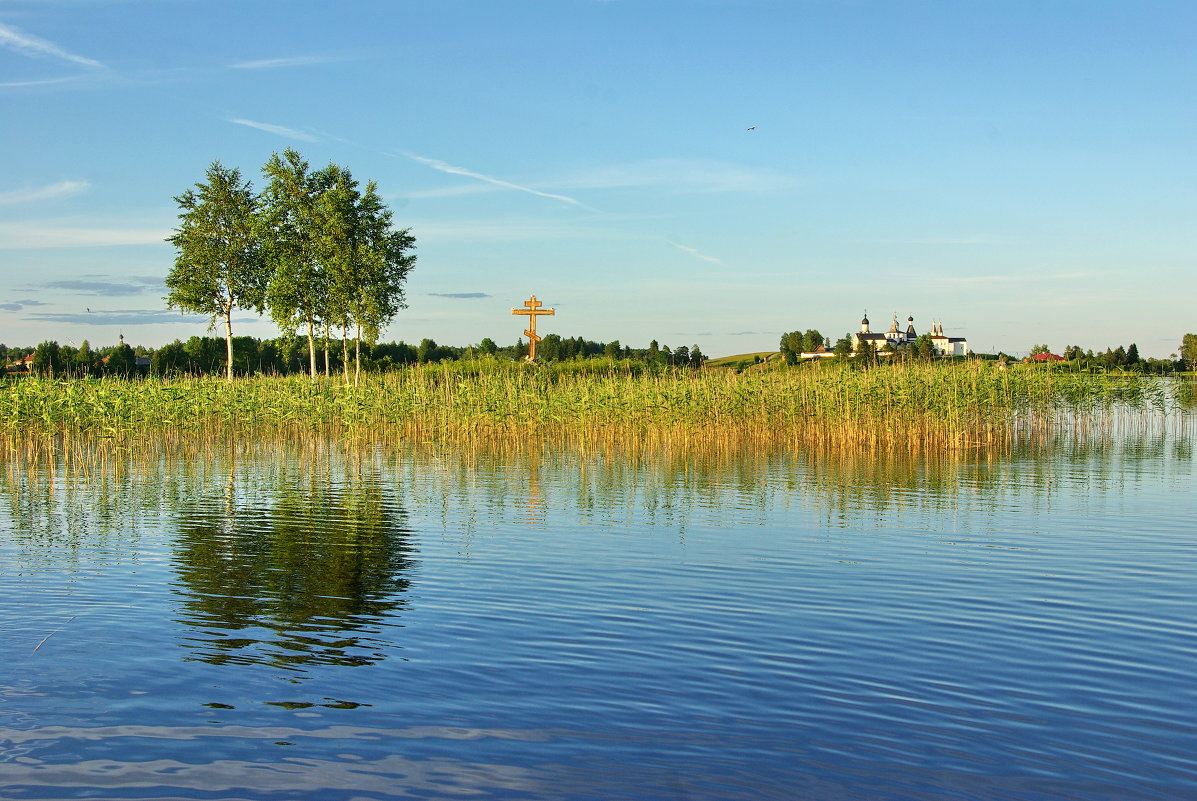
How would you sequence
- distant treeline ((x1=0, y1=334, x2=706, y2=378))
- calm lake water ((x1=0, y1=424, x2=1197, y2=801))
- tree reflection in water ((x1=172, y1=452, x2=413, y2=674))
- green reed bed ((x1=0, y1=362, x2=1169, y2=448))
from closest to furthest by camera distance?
calm lake water ((x1=0, y1=424, x2=1197, y2=801)) → tree reflection in water ((x1=172, y1=452, x2=413, y2=674)) → green reed bed ((x1=0, y1=362, x2=1169, y2=448)) → distant treeline ((x1=0, y1=334, x2=706, y2=378))

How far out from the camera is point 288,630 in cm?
761

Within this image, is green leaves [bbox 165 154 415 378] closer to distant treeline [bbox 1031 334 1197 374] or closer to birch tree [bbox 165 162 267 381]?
birch tree [bbox 165 162 267 381]

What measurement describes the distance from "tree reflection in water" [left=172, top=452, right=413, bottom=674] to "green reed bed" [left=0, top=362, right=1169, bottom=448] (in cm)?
998

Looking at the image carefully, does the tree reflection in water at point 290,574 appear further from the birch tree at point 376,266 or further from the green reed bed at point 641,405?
the birch tree at point 376,266

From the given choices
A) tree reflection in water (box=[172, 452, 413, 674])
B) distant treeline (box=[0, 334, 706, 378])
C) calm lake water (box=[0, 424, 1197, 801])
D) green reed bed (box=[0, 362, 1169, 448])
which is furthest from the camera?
distant treeline (box=[0, 334, 706, 378])

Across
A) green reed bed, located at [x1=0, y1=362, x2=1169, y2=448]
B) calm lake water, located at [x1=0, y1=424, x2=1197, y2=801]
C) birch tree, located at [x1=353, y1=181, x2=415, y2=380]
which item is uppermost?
birch tree, located at [x1=353, y1=181, x2=415, y2=380]

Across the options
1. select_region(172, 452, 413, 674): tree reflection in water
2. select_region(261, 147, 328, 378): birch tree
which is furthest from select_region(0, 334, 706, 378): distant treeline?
select_region(172, 452, 413, 674): tree reflection in water

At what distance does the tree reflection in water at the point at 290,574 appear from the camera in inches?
282

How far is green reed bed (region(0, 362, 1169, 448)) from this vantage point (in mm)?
24812

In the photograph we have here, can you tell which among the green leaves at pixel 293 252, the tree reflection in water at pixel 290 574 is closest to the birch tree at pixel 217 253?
the green leaves at pixel 293 252

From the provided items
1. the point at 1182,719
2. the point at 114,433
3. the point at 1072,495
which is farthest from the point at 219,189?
the point at 1182,719

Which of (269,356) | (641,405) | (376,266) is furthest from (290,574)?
(269,356)

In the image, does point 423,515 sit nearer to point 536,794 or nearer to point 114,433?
point 536,794

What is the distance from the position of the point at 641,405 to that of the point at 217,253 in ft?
82.5
